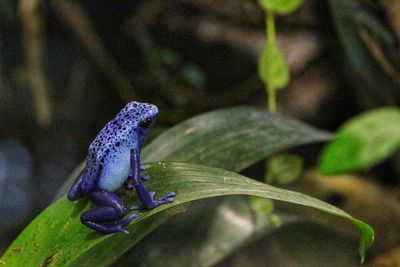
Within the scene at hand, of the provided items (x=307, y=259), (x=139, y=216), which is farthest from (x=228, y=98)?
(x=139, y=216)

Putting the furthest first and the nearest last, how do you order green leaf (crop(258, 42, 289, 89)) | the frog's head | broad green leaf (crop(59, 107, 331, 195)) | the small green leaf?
the small green leaf, green leaf (crop(258, 42, 289, 89)), broad green leaf (crop(59, 107, 331, 195)), the frog's head

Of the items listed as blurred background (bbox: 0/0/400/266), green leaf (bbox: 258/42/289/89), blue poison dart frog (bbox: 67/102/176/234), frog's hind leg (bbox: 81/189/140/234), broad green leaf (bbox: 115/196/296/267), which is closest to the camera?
frog's hind leg (bbox: 81/189/140/234)

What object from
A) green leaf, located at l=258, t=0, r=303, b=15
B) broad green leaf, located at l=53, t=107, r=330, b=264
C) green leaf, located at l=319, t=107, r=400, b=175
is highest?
green leaf, located at l=258, t=0, r=303, b=15

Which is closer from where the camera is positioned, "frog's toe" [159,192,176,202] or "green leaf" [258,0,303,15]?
"frog's toe" [159,192,176,202]

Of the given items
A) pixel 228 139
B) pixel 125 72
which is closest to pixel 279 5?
pixel 228 139

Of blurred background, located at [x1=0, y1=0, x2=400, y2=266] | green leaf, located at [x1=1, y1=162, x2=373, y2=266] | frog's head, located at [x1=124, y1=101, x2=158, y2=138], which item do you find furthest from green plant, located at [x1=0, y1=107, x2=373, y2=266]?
blurred background, located at [x1=0, y1=0, x2=400, y2=266]

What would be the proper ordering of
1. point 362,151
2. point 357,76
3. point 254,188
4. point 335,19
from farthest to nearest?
point 357,76, point 335,19, point 254,188, point 362,151

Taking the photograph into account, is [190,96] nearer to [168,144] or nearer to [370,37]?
[370,37]

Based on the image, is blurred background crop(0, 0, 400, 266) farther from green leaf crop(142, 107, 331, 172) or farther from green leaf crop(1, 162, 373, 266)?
green leaf crop(1, 162, 373, 266)
